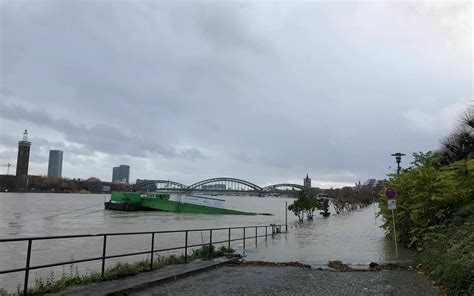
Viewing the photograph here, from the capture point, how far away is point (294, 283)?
10391 mm

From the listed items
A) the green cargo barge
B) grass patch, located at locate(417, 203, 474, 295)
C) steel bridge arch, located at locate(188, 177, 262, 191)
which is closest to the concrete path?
grass patch, located at locate(417, 203, 474, 295)

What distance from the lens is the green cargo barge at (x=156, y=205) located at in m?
85.6

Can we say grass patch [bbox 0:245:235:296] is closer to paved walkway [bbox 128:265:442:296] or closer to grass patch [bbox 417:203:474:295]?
paved walkway [bbox 128:265:442:296]

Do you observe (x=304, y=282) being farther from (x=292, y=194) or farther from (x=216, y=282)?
(x=292, y=194)

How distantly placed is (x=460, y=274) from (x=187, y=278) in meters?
5.98

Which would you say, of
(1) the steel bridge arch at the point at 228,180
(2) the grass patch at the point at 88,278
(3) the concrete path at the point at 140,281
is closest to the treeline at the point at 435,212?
(3) the concrete path at the point at 140,281

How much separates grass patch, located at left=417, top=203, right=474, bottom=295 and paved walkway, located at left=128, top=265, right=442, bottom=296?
453mm

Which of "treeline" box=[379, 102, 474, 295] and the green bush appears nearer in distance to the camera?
"treeline" box=[379, 102, 474, 295]

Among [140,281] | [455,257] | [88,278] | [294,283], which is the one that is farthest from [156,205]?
[455,257]

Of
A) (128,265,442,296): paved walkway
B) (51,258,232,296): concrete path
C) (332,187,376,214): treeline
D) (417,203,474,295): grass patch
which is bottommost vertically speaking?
(128,265,442,296): paved walkway

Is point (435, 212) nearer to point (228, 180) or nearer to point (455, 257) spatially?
point (455, 257)

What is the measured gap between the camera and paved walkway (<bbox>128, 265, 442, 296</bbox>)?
361 inches

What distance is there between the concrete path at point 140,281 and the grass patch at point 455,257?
19.6 ft

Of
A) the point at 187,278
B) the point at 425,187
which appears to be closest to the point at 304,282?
the point at 187,278
